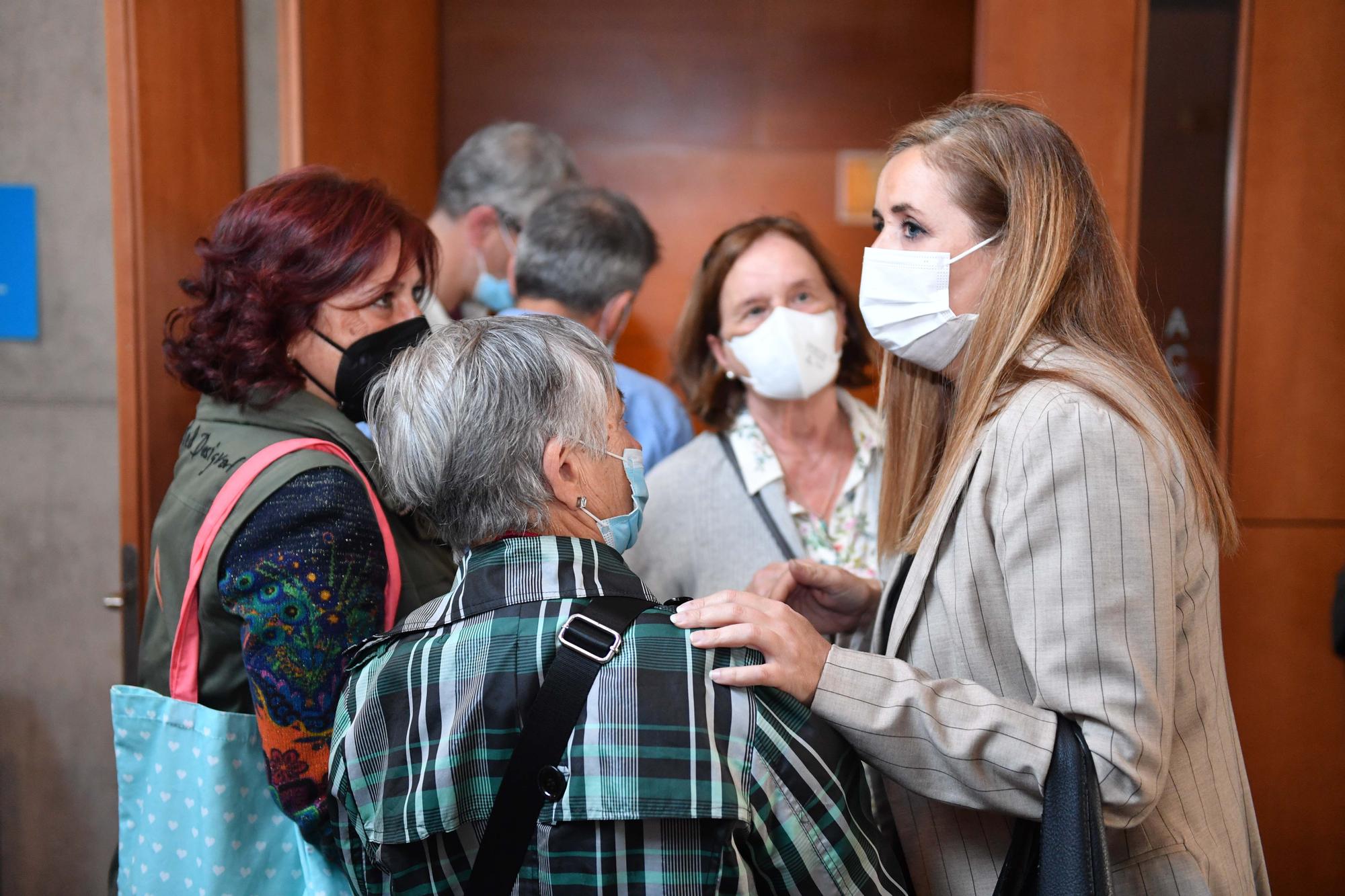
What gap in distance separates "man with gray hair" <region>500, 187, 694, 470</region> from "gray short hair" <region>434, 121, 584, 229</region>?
1.28ft

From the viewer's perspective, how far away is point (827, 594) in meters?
1.81

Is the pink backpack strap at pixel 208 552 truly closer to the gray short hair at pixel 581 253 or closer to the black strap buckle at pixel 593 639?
the black strap buckle at pixel 593 639

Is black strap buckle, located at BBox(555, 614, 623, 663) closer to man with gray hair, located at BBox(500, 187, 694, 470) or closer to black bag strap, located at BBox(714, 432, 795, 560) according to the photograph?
black bag strap, located at BBox(714, 432, 795, 560)

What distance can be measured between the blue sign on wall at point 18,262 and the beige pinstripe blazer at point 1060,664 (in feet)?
7.42

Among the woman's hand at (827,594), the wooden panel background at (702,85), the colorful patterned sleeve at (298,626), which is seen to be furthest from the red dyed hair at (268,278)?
→ the wooden panel background at (702,85)

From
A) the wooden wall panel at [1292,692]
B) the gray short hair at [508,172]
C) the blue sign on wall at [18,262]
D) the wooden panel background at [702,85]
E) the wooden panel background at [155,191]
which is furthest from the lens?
the wooden panel background at [702,85]

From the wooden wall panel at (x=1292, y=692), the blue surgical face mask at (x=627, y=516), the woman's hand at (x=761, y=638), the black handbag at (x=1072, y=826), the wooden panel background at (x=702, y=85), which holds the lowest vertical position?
the wooden wall panel at (x=1292, y=692)

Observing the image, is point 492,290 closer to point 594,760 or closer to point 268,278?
point 268,278

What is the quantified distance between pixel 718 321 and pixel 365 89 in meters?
1.37

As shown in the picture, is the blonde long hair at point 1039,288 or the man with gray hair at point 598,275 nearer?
the blonde long hair at point 1039,288

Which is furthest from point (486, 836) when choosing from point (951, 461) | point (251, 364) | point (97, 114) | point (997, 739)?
point (97, 114)

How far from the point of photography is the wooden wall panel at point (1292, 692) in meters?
2.69

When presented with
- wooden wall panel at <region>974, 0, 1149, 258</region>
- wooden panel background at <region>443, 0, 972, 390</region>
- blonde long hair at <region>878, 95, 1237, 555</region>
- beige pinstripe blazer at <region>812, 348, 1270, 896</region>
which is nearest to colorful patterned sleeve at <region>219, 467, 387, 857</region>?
beige pinstripe blazer at <region>812, 348, 1270, 896</region>

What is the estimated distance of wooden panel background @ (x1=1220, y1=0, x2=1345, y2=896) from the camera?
2.58 metres
